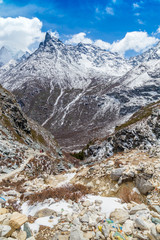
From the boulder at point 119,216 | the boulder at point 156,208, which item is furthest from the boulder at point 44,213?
the boulder at point 156,208

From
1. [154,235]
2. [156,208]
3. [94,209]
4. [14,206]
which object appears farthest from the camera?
[14,206]

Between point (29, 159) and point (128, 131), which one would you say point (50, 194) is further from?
point (128, 131)

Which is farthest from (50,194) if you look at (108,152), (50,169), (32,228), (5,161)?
(108,152)

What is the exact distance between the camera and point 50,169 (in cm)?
3328

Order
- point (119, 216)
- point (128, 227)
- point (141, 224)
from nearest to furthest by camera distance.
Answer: point (141, 224) < point (128, 227) < point (119, 216)

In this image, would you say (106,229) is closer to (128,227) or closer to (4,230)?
(128,227)

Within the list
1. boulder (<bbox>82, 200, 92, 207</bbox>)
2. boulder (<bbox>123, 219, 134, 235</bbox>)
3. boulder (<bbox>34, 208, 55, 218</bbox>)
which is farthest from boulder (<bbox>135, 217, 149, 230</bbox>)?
boulder (<bbox>34, 208, 55, 218</bbox>)

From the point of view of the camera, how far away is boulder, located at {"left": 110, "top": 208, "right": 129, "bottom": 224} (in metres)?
7.11

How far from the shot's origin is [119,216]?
7.38 metres

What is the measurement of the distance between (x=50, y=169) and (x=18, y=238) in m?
28.5

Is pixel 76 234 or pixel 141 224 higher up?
pixel 76 234

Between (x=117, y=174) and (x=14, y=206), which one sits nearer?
(x=14, y=206)

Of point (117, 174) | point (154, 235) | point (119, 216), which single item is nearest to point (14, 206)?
point (119, 216)


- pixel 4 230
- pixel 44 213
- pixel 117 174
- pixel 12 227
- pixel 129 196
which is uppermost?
pixel 4 230
